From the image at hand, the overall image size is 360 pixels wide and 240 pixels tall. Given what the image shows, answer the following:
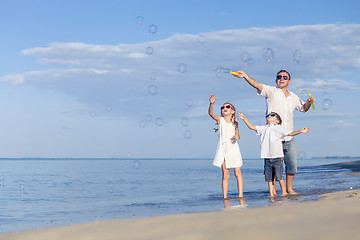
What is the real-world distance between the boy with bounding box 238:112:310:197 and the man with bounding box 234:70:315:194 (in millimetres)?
197

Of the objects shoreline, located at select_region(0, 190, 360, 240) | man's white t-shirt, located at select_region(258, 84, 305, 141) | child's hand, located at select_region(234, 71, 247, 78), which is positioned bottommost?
shoreline, located at select_region(0, 190, 360, 240)

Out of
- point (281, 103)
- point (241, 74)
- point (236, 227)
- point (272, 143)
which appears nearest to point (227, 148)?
point (272, 143)

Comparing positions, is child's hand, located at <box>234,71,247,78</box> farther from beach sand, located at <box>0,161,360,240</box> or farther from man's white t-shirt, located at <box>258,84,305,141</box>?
beach sand, located at <box>0,161,360,240</box>

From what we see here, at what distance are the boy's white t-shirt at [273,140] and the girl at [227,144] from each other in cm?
54

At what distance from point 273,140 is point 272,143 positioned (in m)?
0.06

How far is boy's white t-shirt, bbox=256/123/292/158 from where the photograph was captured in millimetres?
8375

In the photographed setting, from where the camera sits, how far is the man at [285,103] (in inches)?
341

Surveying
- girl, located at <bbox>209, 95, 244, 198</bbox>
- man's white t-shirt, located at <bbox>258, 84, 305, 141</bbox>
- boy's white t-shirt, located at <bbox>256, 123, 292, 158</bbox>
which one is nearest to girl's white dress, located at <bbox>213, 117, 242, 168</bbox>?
girl, located at <bbox>209, 95, 244, 198</bbox>

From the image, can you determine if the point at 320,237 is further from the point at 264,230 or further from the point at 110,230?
the point at 110,230

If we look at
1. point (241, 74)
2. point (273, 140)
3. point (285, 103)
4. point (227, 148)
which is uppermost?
point (241, 74)

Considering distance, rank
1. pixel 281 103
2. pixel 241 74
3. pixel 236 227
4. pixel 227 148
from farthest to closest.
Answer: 1. pixel 227 148
2. pixel 281 103
3. pixel 241 74
4. pixel 236 227

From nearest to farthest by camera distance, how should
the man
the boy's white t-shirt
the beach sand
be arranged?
1. the beach sand
2. the boy's white t-shirt
3. the man

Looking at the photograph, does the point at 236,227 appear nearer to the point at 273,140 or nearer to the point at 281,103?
the point at 273,140

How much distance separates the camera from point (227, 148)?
880cm
